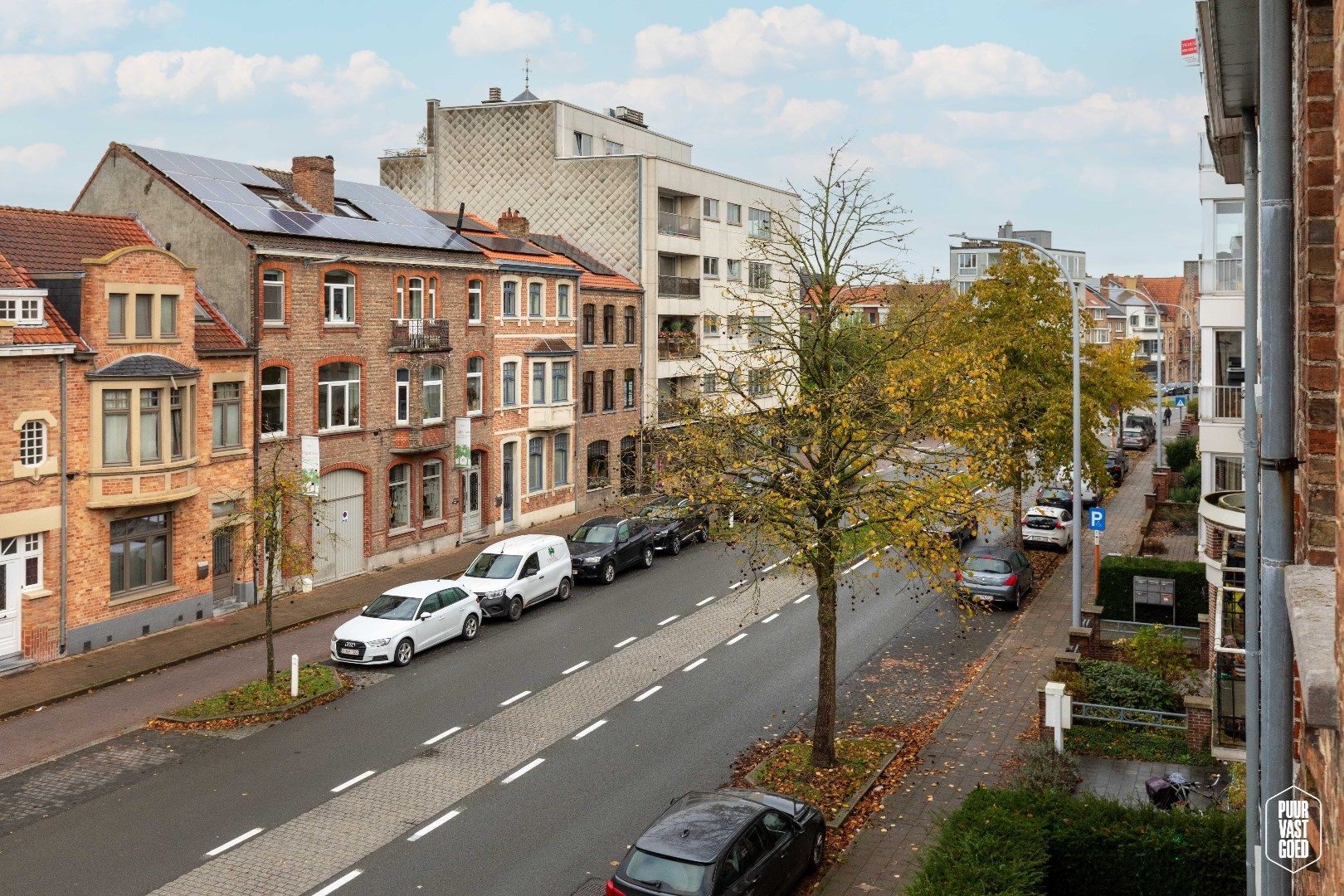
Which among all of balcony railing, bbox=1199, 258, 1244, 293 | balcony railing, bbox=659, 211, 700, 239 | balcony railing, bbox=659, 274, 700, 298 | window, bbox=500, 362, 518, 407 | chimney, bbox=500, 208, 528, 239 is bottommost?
window, bbox=500, 362, 518, 407

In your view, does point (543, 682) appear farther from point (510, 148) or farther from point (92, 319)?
point (510, 148)

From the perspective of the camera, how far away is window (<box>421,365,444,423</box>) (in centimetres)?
3541

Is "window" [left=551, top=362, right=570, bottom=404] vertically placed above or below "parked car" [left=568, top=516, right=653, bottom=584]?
above

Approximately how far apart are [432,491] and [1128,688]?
876 inches

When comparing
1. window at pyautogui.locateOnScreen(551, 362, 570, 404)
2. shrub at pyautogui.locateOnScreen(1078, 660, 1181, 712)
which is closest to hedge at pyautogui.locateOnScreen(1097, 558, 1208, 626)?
shrub at pyautogui.locateOnScreen(1078, 660, 1181, 712)

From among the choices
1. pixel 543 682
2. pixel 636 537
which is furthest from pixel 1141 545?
pixel 543 682

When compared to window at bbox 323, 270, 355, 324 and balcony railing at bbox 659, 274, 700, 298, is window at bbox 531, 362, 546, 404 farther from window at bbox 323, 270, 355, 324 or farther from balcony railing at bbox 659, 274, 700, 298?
balcony railing at bbox 659, 274, 700, 298

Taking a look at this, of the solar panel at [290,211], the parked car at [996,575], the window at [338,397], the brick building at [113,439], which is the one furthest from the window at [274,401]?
the parked car at [996,575]

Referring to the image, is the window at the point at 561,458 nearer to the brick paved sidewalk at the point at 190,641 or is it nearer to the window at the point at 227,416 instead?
the brick paved sidewalk at the point at 190,641

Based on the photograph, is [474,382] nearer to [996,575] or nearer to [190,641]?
[190,641]

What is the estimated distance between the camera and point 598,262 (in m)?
49.1

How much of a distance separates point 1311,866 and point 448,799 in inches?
563

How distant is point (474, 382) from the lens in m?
38.0

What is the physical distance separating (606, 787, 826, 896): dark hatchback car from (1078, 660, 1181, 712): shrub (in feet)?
26.1
